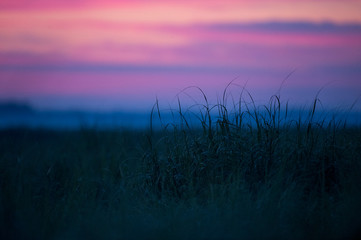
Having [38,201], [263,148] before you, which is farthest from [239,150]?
[38,201]

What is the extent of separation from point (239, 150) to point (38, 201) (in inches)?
98.1

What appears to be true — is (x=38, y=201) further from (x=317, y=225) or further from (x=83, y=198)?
(x=317, y=225)

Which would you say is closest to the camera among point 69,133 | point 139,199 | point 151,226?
point 151,226

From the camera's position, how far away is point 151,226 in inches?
134

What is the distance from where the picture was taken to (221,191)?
13.2ft

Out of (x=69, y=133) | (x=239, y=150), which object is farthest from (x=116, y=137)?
(x=239, y=150)

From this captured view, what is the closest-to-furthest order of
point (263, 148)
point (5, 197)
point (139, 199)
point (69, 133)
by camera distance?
point (5, 197) → point (139, 199) → point (263, 148) → point (69, 133)

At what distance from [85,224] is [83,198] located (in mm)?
880

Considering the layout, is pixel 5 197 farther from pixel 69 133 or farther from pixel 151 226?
pixel 69 133

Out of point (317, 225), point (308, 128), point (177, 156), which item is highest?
point (308, 128)

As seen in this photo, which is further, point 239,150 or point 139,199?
point 239,150

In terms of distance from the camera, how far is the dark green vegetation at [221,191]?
3.38 m

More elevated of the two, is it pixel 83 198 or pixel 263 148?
pixel 263 148

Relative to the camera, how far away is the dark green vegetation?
3379 millimetres
